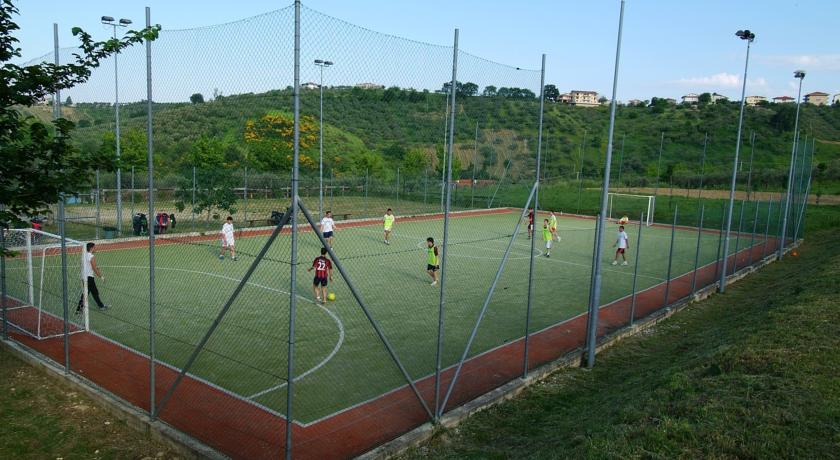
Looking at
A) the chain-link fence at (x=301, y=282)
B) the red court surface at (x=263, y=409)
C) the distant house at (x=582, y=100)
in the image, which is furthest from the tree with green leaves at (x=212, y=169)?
the distant house at (x=582, y=100)

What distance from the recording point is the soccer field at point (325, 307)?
9812 mm

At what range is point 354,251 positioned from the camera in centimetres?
2338

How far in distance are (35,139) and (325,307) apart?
9.63 meters

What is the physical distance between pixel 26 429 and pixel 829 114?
97928mm

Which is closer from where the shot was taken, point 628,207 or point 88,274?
point 88,274

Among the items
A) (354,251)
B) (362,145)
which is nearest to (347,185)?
(354,251)

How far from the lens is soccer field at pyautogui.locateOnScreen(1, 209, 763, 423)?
32.2ft

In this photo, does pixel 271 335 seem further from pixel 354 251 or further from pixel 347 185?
pixel 347 185

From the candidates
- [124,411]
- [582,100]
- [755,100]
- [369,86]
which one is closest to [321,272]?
[124,411]

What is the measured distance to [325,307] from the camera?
14398 mm

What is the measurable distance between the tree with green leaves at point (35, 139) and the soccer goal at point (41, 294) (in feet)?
18.4

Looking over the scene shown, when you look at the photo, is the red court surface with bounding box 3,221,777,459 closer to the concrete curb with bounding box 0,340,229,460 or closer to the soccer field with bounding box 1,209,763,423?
the concrete curb with bounding box 0,340,229,460

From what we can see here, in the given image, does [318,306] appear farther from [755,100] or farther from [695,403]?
[755,100]

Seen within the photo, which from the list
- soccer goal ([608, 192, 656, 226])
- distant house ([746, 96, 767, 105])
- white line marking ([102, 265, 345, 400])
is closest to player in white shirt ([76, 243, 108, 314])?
white line marking ([102, 265, 345, 400])
